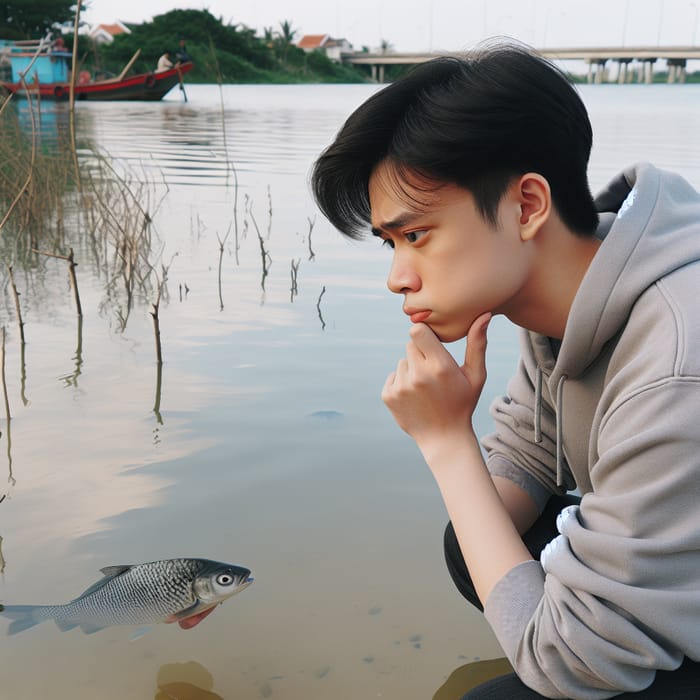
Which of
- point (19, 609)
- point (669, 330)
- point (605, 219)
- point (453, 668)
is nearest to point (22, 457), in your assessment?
point (19, 609)

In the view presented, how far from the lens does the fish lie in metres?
2.12

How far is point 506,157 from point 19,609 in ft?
5.74

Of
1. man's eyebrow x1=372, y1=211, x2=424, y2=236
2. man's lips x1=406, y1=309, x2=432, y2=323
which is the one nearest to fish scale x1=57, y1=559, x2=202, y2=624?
man's lips x1=406, y1=309, x2=432, y2=323

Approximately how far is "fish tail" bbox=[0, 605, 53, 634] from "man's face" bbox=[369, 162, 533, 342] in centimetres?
122

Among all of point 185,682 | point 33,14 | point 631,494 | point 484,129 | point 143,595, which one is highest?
point 33,14

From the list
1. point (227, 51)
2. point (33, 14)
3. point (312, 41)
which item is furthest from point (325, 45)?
point (33, 14)

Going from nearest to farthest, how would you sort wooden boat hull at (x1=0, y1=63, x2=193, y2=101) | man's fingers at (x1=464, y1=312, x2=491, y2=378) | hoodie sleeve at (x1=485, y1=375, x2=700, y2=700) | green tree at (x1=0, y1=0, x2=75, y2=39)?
Result: hoodie sleeve at (x1=485, y1=375, x2=700, y2=700) → man's fingers at (x1=464, y1=312, x2=491, y2=378) → wooden boat hull at (x1=0, y1=63, x2=193, y2=101) → green tree at (x1=0, y1=0, x2=75, y2=39)

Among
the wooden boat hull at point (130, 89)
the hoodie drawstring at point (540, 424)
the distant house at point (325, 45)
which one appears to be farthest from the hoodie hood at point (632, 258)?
the distant house at point (325, 45)

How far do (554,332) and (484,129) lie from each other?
0.46 meters

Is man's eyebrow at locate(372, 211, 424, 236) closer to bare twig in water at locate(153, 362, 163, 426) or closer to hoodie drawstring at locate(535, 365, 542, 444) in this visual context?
Result: hoodie drawstring at locate(535, 365, 542, 444)

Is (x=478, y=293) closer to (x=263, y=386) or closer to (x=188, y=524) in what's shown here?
(x=188, y=524)

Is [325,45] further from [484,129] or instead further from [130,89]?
[484,129]

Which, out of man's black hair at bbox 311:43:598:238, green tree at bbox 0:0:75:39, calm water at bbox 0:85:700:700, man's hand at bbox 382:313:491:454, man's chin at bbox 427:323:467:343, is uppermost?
green tree at bbox 0:0:75:39

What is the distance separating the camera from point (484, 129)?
1.75 meters
